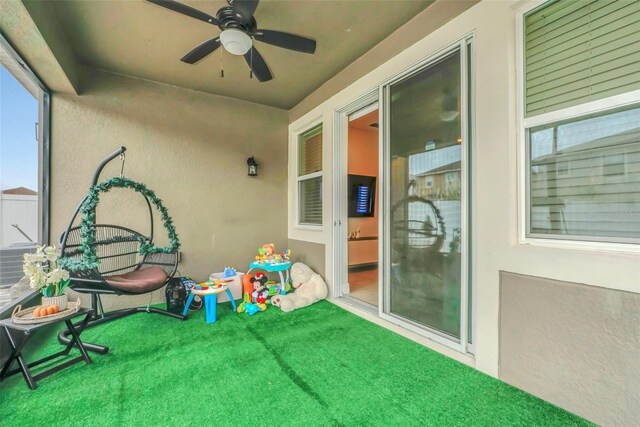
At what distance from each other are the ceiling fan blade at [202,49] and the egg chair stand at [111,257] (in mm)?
1147

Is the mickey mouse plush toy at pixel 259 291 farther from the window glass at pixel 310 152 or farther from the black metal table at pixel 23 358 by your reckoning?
the window glass at pixel 310 152

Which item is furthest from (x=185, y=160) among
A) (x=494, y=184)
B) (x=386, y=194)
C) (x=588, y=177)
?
(x=588, y=177)

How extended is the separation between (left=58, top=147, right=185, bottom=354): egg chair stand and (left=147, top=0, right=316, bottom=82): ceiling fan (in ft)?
4.85

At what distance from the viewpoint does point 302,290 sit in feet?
11.4

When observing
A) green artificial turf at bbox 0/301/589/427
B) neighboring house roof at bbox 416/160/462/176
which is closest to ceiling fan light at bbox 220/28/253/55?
neighboring house roof at bbox 416/160/462/176

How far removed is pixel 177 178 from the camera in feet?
12.1

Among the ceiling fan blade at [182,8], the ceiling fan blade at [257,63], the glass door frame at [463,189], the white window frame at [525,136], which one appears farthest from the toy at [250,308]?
the ceiling fan blade at [182,8]

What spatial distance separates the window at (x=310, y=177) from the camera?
3.97m

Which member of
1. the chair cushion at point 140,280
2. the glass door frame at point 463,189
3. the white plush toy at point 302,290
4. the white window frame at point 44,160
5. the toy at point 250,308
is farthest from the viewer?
the white plush toy at point 302,290

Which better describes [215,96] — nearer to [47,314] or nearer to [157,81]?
[157,81]

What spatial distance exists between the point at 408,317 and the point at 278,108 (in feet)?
12.1

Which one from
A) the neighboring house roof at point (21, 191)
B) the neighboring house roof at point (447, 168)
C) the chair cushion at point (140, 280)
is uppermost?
the neighboring house roof at point (447, 168)

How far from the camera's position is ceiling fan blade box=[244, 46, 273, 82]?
2257 millimetres

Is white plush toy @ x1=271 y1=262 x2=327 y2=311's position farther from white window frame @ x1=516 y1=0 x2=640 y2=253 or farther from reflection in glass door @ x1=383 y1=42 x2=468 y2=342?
white window frame @ x1=516 y1=0 x2=640 y2=253
